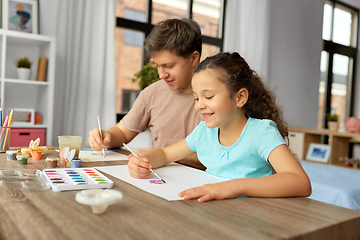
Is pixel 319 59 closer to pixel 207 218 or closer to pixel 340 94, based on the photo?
pixel 340 94

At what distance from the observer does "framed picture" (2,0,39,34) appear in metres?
2.54

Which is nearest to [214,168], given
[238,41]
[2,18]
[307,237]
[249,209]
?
[249,209]

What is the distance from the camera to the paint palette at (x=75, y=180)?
0.75m

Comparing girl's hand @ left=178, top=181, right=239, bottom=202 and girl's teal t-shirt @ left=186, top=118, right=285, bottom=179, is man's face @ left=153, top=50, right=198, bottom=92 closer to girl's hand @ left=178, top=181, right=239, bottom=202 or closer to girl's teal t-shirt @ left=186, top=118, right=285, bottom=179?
girl's teal t-shirt @ left=186, top=118, right=285, bottom=179

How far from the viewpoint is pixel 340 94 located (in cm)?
543

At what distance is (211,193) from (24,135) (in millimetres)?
2078

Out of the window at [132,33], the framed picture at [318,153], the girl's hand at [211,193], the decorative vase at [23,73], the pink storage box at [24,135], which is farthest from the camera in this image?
the framed picture at [318,153]

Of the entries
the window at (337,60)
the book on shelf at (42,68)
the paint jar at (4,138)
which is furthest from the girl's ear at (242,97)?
the window at (337,60)

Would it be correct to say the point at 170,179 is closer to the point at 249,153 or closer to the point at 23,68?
the point at 249,153

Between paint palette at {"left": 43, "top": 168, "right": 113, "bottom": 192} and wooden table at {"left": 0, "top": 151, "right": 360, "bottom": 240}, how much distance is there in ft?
0.08

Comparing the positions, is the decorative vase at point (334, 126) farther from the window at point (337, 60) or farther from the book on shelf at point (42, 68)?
the book on shelf at point (42, 68)

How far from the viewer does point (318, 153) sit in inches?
150

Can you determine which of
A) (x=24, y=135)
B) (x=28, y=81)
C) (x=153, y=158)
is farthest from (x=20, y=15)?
(x=153, y=158)

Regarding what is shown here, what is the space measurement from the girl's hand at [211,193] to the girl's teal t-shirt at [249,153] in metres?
0.22
